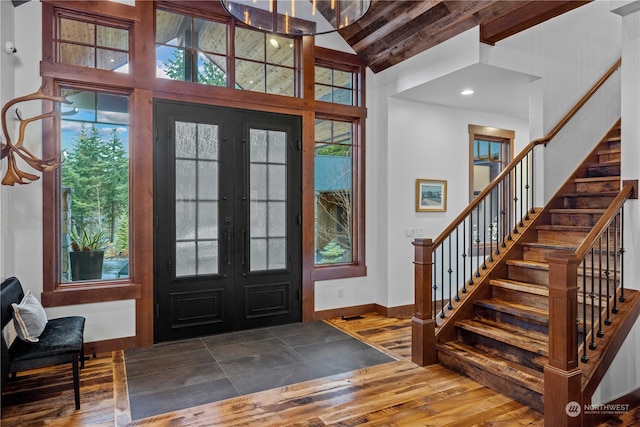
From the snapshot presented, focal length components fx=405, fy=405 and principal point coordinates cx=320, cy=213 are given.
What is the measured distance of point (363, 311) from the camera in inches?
209

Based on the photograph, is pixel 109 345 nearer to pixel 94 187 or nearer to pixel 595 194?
pixel 94 187

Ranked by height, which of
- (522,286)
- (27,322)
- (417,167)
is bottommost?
(27,322)

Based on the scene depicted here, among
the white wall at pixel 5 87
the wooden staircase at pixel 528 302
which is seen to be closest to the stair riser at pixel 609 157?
the wooden staircase at pixel 528 302

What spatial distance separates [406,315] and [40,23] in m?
5.00

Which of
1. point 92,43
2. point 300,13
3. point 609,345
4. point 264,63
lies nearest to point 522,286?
point 609,345

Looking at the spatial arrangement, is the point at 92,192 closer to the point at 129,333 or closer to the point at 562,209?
the point at 129,333

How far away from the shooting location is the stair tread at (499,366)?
2861mm

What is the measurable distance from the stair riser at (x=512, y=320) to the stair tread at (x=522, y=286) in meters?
0.25

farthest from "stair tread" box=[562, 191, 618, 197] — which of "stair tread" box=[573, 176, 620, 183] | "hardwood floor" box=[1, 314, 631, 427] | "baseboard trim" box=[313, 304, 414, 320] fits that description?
"hardwood floor" box=[1, 314, 631, 427]

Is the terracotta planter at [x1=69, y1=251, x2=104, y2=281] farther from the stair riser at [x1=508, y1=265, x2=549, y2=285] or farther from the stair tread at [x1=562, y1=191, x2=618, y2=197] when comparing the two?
the stair tread at [x1=562, y1=191, x2=618, y2=197]

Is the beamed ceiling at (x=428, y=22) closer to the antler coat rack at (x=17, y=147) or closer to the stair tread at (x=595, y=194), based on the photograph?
the antler coat rack at (x=17, y=147)

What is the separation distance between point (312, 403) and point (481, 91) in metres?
3.95

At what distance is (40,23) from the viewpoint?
11.9 ft

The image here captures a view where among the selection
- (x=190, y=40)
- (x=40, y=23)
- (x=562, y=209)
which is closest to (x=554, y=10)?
(x=562, y=209)
